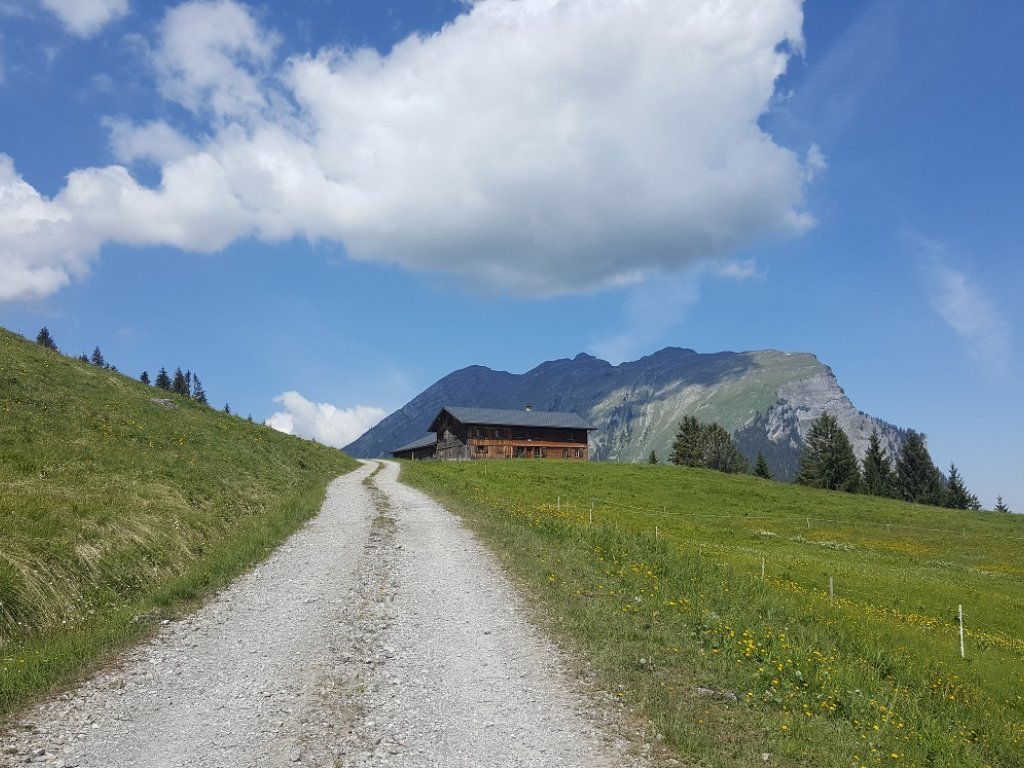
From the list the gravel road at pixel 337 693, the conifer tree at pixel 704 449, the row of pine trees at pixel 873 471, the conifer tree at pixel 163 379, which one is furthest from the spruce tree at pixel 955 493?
the conifer tree at pixel 163 379

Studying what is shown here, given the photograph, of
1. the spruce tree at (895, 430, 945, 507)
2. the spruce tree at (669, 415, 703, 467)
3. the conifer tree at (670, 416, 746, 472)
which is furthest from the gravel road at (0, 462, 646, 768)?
the spruce tree at (895, 430, 945, 507)

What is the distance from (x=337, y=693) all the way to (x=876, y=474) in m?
128

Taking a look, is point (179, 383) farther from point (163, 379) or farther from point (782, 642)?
point (782, 642)

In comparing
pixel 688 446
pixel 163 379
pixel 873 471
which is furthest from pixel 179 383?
pixel 873 471

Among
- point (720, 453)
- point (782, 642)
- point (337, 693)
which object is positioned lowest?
point (337, 693)

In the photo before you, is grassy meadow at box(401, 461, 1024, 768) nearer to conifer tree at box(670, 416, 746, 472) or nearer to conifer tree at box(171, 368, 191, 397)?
conifer tree at box(670, 416, 746, 472)

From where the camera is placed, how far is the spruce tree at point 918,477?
→ 11519cm

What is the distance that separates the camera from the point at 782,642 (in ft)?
42.7

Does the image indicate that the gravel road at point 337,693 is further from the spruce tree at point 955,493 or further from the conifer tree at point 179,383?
the conifer tree at point 179,383

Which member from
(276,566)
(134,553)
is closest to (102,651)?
(134,553)

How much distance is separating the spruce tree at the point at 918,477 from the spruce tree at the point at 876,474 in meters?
2.35

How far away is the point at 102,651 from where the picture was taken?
432 inches

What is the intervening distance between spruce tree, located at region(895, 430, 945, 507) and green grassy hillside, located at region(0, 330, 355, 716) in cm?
11898

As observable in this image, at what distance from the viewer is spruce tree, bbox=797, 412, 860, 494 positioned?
365ft
